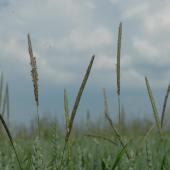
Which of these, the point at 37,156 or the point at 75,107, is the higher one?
the point at 75,107

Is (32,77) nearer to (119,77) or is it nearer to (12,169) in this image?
(119,77)

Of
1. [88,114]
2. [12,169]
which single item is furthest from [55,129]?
[88,114]

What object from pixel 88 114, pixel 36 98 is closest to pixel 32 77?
pixel 36 98

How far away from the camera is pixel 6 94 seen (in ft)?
6.74

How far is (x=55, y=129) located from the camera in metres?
1.55

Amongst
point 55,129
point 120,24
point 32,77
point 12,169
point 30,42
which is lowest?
point 12,169

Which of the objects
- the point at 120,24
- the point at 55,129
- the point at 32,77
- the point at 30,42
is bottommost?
the point at 55,129

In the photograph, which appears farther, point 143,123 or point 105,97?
point 143,123

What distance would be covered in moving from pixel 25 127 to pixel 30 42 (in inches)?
484

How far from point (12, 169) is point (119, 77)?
1.79ft

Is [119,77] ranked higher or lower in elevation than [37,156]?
higher

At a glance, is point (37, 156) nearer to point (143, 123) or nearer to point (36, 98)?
point (36, 98)

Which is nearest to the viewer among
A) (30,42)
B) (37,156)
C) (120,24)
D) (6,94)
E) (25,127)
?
(37,156)

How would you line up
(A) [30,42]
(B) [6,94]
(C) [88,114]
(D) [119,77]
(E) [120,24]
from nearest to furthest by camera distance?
(A) [30,42] < (D) [119,77] < (E) [120,24] < (B) [6,94] < (C) [88,114]
